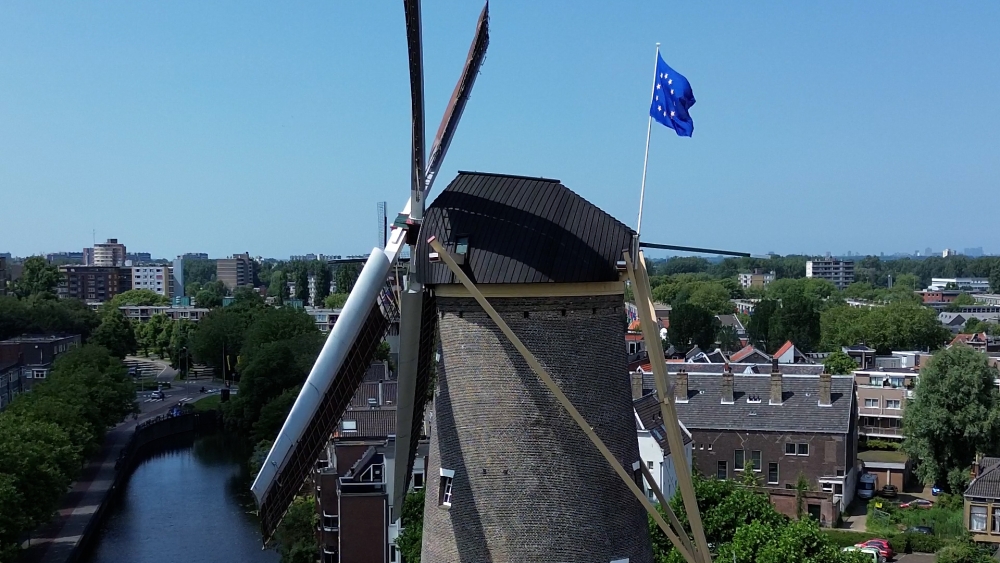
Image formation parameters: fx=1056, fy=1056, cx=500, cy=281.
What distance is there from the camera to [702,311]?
94062 mm

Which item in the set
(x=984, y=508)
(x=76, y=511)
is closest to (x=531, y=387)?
(x=984, y=508)

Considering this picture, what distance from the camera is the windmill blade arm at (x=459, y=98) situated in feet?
48.3

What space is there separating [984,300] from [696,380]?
153712 mm

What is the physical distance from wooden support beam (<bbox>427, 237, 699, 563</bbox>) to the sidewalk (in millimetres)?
30547

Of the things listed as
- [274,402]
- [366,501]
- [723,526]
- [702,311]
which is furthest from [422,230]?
[702,311]

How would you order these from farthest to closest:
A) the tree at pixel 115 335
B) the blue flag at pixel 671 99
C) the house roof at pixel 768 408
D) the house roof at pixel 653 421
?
the tree at pixel 115 335
the house roof at pixel 768 408
the house roof at pixel 653 421
the blue flag at pixel 671 99

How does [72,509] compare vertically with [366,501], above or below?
below

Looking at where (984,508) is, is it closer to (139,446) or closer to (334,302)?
(139,446)

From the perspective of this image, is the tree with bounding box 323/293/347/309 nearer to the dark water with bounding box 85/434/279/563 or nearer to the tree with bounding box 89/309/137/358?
the tree with bounding box 89/309/137/358

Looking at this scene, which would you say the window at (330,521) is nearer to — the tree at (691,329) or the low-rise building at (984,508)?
the low-rise building at (984,508)

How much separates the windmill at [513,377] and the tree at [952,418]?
36.2 m

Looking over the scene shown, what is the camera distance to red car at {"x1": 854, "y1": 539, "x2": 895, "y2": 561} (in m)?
35.2

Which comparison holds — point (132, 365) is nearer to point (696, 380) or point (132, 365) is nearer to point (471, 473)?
point (696, 380)

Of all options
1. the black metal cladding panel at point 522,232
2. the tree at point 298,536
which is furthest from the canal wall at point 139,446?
the black metal cladding panel at point 522,232
